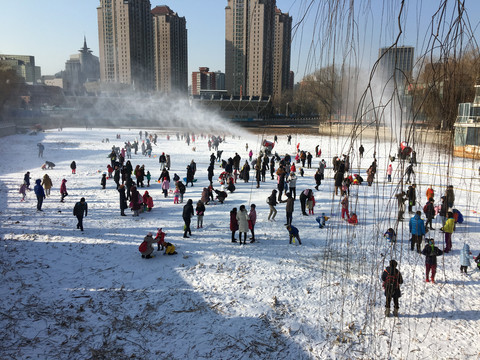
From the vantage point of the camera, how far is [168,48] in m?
115

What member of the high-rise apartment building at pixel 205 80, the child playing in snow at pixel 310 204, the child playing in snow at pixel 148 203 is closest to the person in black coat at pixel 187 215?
the child playing in snow at pixel 148 203

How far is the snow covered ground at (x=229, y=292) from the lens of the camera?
15.9 feet

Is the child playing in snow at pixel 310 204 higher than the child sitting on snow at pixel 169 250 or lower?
higher

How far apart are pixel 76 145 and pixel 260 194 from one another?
79.5 ft

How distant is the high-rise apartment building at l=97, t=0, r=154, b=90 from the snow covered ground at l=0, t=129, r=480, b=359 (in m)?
99.7

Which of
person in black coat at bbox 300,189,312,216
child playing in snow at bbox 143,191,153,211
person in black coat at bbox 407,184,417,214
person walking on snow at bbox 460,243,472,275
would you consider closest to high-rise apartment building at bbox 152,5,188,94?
child playing in snow at bbox 143,191,153,211

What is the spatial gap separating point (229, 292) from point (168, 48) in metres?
121

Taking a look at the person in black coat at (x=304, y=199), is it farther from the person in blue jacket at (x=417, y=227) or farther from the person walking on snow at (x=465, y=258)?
the person walking on snow at (x=465, y=258)

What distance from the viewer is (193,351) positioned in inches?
195

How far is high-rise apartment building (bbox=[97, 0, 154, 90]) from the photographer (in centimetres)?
9719

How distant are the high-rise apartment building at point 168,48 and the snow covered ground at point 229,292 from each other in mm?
113312

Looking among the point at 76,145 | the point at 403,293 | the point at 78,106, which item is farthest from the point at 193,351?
the point at 78,106

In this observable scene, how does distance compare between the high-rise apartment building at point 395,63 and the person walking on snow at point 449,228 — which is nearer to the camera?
the high-rise apartment building at point 395,63

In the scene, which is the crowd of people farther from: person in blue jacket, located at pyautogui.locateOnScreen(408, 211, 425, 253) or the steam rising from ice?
the steam rising from ice
